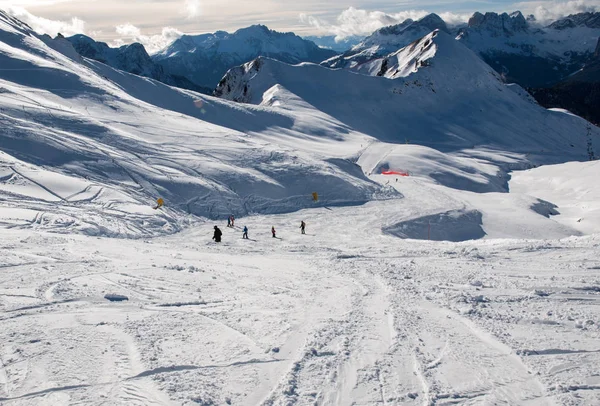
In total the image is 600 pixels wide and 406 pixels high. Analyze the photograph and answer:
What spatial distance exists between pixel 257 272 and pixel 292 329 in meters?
6.22

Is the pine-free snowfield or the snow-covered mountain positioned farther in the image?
the snow-covered mountain

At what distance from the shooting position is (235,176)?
38062mm

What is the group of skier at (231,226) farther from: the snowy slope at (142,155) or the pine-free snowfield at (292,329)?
the pine-free snowfield at (292,329)

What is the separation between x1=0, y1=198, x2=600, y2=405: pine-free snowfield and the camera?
7938mm

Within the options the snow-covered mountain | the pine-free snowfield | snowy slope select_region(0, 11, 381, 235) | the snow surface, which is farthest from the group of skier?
the pine-free snowfield

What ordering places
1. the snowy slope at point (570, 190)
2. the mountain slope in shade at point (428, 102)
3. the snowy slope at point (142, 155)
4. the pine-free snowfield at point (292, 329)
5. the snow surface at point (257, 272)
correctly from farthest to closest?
the mountain slope in shade at point (428, 102)
the snowy slope at point (570, 190)
the snowy slope at point (142, 155)
the snow surface at point (257, 272)
the pine-free snowfield at point (292, 329)

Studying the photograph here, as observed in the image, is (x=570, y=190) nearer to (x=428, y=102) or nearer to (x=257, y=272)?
(x=257, y=272)

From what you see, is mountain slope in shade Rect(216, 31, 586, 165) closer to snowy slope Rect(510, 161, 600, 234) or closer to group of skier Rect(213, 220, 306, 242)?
snowy slope Rect(510, 161, 600, 234)

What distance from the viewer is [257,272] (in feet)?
54.4

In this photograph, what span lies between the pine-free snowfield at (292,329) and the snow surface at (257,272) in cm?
5

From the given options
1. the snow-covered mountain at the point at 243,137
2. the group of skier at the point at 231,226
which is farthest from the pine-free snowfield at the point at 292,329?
the snow-covered mountain at the point at 243,137

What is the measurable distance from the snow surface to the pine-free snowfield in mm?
51

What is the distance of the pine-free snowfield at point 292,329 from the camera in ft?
26.0

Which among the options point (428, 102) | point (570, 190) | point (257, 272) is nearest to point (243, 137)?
point (257, 272)
